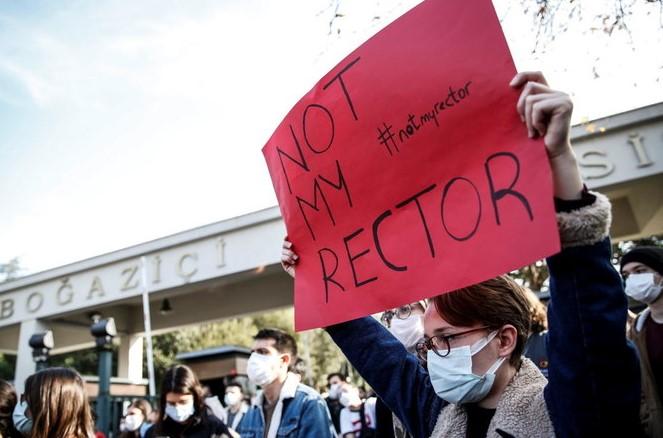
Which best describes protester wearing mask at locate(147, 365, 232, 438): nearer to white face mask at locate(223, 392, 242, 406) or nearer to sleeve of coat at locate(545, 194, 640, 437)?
sleeve of coat at locate(545, 194, 640, 437)

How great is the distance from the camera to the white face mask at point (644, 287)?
3461 mm

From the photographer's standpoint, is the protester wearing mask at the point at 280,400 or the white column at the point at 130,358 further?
the white column at the point at 130,358

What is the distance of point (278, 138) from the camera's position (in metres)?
2.03

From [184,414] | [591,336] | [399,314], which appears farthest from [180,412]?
[591,336]

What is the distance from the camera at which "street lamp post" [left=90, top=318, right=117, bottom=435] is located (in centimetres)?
802

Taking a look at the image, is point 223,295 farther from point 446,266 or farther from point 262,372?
point 446,266

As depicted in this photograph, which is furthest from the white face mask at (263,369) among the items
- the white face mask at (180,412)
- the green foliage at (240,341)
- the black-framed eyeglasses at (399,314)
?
the green foliage at (240,341)

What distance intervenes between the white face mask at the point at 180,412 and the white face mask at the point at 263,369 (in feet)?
2.43

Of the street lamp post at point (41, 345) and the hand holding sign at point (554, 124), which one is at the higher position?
the street lamp post at point (41, 345)

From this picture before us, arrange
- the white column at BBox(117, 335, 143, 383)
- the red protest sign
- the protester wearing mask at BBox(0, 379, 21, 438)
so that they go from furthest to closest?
the white column at BBox(117, 335, 143, 383) < the protester wearing mask at BBox(0, 379, 21, 438) < the red protest sign

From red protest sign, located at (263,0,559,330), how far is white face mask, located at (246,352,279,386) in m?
1.87

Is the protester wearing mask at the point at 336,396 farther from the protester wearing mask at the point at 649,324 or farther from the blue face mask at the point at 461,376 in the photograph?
the blue face mask at the point at 461,376

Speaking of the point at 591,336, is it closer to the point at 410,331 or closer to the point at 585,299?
the point at 585,299

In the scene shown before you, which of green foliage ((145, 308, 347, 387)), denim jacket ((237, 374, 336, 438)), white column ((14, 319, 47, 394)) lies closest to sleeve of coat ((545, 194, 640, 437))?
denim jacket ((237, 374, 336, 438))
